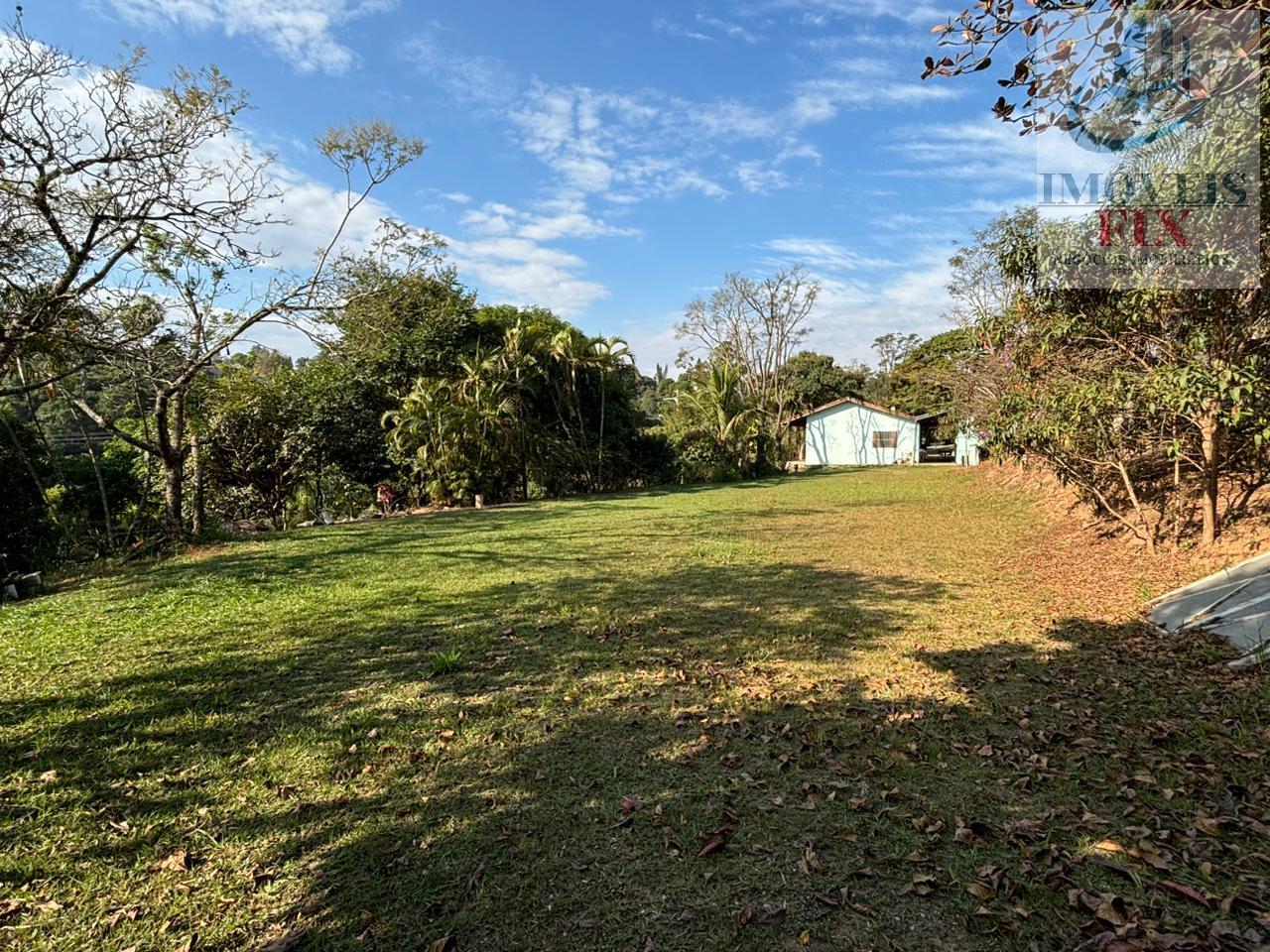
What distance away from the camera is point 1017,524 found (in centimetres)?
1010

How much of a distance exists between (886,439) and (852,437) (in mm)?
1839

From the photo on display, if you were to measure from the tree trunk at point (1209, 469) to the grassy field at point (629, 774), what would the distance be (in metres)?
1.04

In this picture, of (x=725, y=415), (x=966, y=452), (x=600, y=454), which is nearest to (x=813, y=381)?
(x=966, y=452)

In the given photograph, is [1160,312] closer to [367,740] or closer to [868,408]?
[367,740]

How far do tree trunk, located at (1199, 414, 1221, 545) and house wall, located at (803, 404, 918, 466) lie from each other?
2818 centimetres

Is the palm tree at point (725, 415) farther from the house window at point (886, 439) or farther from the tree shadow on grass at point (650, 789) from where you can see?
the tree shadow on grass at point (650, 789)

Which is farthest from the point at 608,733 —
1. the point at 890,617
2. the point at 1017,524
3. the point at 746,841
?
the point at 1017,524

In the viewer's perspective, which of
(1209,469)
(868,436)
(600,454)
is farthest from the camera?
(868,436)

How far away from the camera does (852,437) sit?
113 ft

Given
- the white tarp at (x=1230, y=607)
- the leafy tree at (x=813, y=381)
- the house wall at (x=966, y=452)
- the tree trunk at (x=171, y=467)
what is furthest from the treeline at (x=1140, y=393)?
the leafy tree at (x=813, y=381)

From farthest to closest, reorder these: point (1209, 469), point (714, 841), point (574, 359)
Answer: point (574, 359), point (1209, 469), point (714, 841)

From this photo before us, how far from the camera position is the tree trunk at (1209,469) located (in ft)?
18.8

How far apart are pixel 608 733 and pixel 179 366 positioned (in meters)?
10.1

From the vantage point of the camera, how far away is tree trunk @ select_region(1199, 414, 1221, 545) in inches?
226
